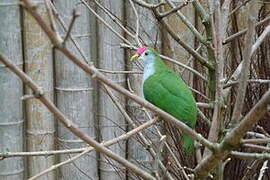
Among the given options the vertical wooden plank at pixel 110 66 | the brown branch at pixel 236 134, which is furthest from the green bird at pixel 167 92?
the vertical wooden plank at pixel 110 66

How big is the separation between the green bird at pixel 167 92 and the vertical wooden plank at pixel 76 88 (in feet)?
1.85

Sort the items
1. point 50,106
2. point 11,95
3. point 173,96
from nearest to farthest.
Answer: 1. point 50,106
2. point 173,96
3. point 11,95

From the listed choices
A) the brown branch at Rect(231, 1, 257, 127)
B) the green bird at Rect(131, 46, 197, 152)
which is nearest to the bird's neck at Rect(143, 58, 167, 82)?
the green bird at Rect(131, 46, 197, 152)

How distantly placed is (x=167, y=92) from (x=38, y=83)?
72 centimetres

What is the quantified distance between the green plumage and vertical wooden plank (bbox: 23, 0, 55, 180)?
0.63 metres

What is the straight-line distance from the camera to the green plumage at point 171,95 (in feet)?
3.98

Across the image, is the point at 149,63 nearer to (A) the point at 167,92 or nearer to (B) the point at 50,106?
(A) the point at 167,92

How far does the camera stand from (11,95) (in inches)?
73.6

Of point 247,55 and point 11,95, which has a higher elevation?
point 247,55

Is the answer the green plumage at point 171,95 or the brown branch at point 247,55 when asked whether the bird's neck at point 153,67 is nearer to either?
the green plumage at point 171,95

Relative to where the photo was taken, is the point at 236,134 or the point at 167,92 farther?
the point at 167,92

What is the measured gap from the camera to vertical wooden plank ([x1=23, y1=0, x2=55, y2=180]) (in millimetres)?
1858

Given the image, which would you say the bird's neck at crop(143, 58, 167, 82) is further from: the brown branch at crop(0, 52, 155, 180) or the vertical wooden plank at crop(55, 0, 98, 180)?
the brown branch at crop(0, 52, 155, 180)

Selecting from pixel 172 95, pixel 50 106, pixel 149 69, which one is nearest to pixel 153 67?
pixel 149 69
